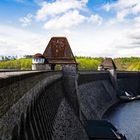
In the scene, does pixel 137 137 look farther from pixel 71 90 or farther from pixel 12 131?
pixel 12 131

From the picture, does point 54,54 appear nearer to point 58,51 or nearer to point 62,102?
point 58,51

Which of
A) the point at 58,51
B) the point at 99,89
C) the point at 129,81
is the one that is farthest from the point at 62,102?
the point at 129,81

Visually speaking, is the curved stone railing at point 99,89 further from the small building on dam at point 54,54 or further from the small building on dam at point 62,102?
the small building on dam at point 54,54

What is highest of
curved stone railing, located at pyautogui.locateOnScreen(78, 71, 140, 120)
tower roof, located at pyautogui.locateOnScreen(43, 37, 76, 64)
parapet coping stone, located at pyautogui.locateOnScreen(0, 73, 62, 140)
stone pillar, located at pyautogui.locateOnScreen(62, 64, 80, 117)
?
tower roof, located at pyautogui.locateOnScreen(43, 37, 76, 64)

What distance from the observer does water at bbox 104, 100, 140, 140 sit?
163 ft

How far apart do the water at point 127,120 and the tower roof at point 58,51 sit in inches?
534

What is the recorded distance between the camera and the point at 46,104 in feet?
91.1

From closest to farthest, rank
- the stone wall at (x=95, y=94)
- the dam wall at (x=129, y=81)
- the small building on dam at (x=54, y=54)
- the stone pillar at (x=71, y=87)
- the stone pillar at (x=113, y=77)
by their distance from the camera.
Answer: the stone pillar at (x=71, y=87) → the small building on dam at (x=54, y=54) → the stone wall at (x=95, y=94) → the stone pillar at (x=113, y=77) → the dam wall at (x=129, y=81)

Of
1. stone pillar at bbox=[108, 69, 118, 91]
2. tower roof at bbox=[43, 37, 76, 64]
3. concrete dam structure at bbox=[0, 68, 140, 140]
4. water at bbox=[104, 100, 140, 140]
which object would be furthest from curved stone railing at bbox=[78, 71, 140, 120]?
tower roof at bbox=[43, 37, 76, 64]

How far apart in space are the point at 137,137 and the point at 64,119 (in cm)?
1642

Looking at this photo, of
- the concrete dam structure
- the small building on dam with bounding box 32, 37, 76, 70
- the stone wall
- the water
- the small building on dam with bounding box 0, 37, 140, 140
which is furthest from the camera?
the stone wall

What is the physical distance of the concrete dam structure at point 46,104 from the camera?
12836 mm

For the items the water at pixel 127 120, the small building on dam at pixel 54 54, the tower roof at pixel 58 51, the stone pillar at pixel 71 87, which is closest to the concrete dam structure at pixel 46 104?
the stone pillar at pixel 71 87

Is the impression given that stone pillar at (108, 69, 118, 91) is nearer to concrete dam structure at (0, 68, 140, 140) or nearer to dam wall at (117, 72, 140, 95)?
dam wall at (117, 72, 140, 95)
